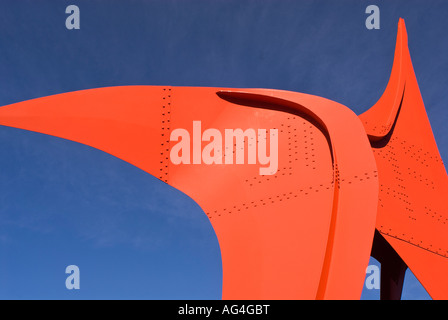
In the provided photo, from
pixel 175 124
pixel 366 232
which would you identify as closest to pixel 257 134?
pixel 175 124

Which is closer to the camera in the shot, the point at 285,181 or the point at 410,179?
the point at 285,181

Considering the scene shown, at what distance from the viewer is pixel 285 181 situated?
241 inches

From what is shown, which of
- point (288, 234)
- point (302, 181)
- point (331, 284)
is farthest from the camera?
point (302, 181)

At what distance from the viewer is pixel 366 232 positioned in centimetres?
541

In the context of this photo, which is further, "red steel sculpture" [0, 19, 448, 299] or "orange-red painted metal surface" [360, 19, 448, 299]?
"orange-red painted metal surface" [360, 19, 448, 299]

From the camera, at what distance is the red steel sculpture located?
214 inches

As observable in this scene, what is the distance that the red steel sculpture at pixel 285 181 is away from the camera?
5.44 meters

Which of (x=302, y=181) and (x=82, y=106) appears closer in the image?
(x=302, y=181)

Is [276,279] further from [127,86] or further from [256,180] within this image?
[127,86]

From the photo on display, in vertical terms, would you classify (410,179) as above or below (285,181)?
above

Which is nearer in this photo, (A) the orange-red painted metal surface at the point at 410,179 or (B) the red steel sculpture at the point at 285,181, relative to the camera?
(B) the red steel sculpture at the point at 285,181

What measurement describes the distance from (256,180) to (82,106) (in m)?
3.27
